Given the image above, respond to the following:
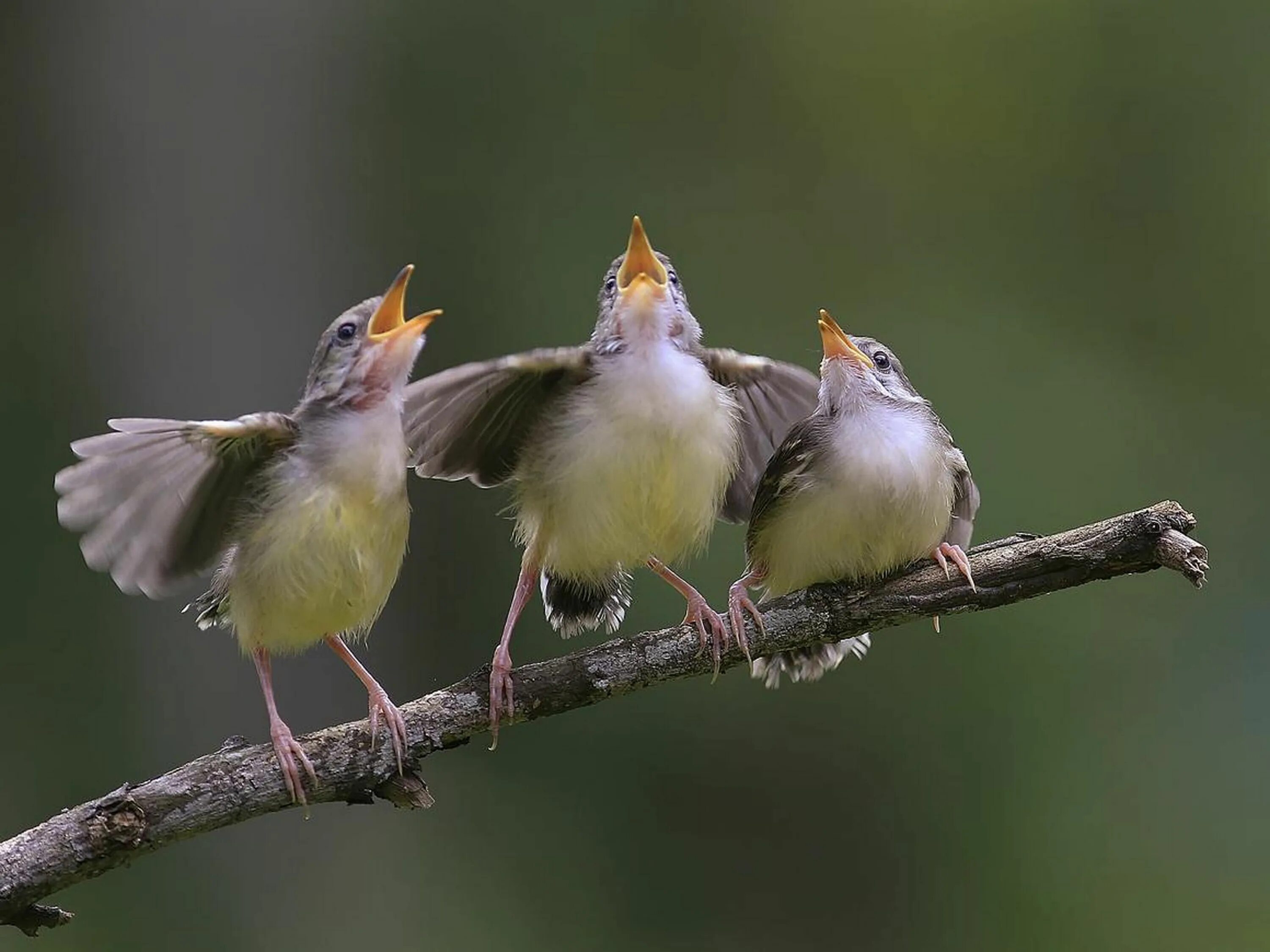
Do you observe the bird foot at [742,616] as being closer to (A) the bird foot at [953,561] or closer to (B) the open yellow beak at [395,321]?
(A) the bird foot at [953,561]

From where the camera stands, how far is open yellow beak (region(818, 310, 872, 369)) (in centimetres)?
399

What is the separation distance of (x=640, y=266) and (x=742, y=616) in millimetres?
855

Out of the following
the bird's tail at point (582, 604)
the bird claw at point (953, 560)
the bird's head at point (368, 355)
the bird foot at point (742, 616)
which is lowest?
the bird's tail at point (582, 604)

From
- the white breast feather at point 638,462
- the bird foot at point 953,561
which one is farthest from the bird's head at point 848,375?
the bird foot at point 953,561

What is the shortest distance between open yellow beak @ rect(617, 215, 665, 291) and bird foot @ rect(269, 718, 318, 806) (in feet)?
4.22

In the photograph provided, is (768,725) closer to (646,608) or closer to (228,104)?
(646,608)

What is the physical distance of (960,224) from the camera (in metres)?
8.44

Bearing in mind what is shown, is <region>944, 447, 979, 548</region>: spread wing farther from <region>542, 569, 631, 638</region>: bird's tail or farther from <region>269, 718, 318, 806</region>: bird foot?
<region>269, 718, 318, 806</region>: bird foot

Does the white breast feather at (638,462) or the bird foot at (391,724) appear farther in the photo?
the white breast feather at (638,462)

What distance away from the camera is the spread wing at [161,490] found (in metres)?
3.32

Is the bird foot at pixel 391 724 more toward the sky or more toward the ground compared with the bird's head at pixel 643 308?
more toward the ground

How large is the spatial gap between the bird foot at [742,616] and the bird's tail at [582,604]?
1.63ft

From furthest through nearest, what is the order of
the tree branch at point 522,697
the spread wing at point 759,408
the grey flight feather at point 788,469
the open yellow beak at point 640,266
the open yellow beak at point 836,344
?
the spread wing at point 759,408
the open yellow beak at point 836,344
the grey flight feather at point 788,469
the open yellow beak at point 640,266
the tree branch at point 522,697

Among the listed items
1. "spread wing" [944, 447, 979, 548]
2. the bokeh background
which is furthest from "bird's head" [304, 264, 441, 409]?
the bokeh background
